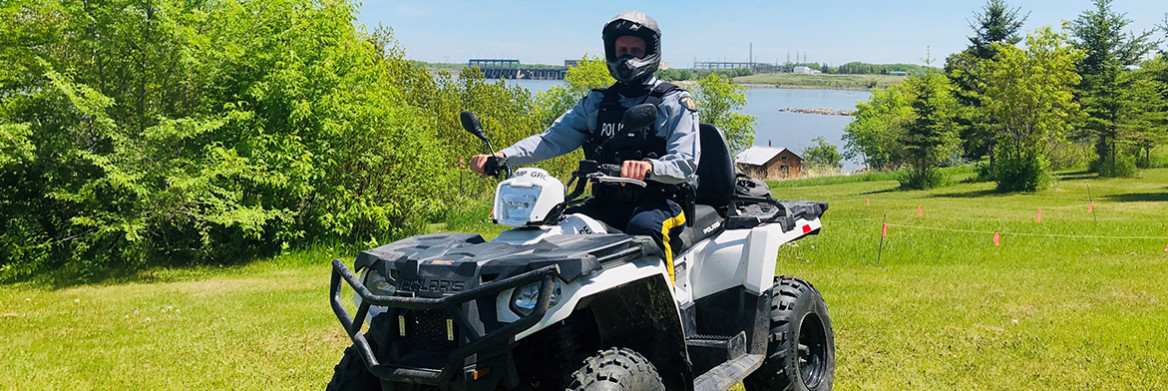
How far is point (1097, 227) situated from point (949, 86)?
Result: 40218 mm

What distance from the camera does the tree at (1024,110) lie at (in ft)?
116

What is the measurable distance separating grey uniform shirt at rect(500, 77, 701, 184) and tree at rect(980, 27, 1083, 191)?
33.6 m

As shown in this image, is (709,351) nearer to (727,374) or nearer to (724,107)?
(727,374)

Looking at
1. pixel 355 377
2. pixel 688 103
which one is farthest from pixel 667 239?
pixel 355 377

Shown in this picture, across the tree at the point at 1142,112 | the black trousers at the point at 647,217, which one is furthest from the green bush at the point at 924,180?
Answer: the black trousers at the point at 647,217

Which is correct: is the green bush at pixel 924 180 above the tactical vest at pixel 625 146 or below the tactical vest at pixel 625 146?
below

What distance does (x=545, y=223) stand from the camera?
441 cm

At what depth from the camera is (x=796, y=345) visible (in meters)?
Result: 5.61

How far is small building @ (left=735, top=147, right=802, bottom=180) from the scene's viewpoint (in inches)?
2874

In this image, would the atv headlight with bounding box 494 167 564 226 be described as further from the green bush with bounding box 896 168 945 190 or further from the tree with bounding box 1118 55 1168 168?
the tree with bounding box 1118 55 1168 168

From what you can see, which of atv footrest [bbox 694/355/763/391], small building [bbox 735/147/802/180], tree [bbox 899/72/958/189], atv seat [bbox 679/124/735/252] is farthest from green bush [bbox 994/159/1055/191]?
small building [bbox 735/147/802/180]

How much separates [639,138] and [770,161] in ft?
234

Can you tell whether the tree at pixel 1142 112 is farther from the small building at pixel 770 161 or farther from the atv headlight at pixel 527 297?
the atv headlight at pixel 527 297

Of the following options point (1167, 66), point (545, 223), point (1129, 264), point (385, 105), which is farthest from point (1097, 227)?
point (1167, 66)
